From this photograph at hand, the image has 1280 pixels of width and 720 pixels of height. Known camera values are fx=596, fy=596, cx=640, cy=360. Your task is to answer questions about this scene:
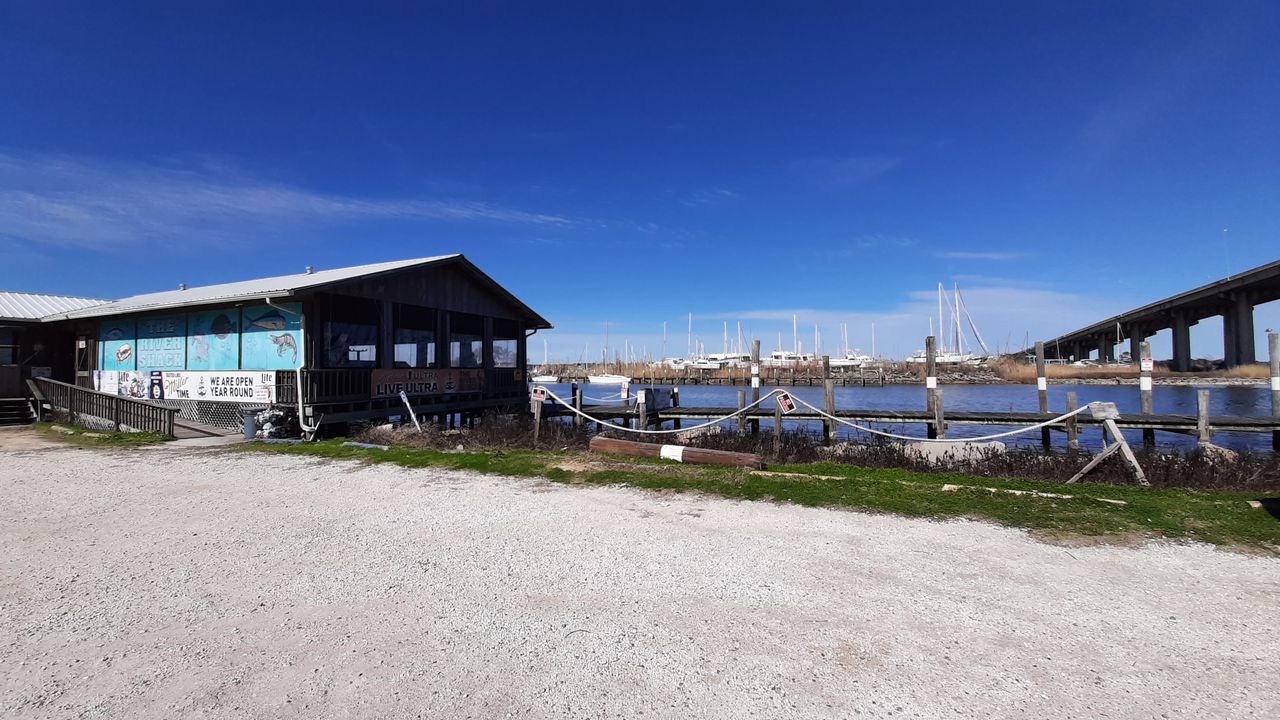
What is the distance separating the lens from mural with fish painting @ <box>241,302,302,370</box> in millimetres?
14273

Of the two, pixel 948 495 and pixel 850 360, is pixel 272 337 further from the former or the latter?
pixel 850 360

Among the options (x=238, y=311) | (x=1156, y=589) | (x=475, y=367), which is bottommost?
(x=1156, y=589)

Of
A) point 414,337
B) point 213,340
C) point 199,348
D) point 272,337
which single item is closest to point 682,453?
point 272,337

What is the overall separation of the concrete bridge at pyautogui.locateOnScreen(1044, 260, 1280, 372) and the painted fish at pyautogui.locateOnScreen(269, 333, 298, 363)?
6312cm

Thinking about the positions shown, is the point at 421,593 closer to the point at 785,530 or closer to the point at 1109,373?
the point at 785,530

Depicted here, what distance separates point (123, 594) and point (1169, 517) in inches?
370

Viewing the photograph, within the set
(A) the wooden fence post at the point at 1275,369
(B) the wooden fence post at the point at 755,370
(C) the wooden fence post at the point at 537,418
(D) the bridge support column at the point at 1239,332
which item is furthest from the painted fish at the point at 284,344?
(D) the bridge support column at the point at 1239,332

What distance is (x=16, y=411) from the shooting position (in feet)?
59.6

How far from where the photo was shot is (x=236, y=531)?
20.1ft

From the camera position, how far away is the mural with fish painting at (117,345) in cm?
1795

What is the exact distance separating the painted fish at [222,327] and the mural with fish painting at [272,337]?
22.1 inches

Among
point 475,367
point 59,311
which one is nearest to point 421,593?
point 475,367

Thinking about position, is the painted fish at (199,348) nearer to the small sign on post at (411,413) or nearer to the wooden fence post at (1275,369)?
the small sign on post at (411,413)

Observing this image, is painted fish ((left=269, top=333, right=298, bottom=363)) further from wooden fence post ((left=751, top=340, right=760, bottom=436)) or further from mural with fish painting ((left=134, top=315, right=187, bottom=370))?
wooden fence post ((left=751, top=340, right=760, bottom=436))
